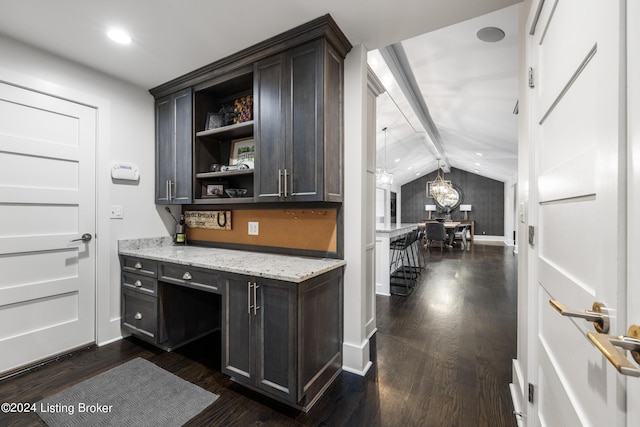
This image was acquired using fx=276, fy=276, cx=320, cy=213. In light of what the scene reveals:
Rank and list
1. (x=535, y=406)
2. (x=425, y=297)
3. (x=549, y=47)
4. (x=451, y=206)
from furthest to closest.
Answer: (x=451, y=206), (x=425, y=297), (x=535, y=406), (x=549, y=47)

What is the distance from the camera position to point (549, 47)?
3.67ft

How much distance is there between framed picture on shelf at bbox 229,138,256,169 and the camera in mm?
2758

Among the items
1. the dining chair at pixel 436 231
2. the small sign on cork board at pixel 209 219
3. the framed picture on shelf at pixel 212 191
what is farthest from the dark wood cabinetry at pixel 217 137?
the dining chair at pixel 436 231

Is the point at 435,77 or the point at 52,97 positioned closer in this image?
the point at 52,97

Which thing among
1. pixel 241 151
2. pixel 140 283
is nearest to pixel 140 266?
pixel 140 283

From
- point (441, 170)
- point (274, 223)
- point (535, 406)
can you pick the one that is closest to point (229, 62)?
point (274, 223)

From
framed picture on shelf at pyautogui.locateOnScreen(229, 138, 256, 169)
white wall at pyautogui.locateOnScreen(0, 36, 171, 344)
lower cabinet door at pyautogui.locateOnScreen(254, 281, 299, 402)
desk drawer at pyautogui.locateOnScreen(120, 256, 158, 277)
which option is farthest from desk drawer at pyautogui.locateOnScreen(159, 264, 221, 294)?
framed picture on shelf at pyautogui.locateOnScreen(229, 138, 256, 169)

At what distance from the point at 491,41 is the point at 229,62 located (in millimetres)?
2317

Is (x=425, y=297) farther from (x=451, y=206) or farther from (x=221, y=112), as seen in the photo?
(x=451, y=206)

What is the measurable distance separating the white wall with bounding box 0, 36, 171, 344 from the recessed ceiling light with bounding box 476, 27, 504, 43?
3.29 metres

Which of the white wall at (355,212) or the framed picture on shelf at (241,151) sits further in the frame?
the framed picture on shelf at (241,151)

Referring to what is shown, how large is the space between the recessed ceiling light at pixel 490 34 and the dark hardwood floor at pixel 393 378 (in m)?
2.74

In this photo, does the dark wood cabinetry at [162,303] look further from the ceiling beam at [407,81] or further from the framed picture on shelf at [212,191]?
the ceiling beam at [407,81]

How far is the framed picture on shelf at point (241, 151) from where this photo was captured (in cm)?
276
